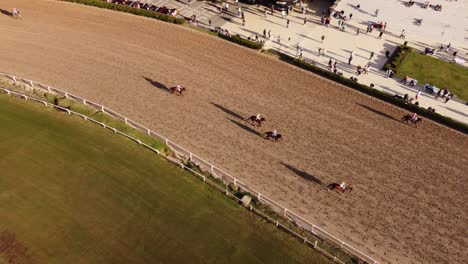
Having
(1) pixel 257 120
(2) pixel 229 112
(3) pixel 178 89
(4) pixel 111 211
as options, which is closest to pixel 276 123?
(1) pixel 257 120

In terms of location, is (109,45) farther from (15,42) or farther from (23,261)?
(23,261)

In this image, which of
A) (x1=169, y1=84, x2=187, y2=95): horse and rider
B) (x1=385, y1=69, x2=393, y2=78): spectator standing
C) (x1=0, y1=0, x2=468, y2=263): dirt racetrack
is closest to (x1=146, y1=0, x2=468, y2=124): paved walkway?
(x1=385, y1=69, x2=393, y2=78): spectator standing

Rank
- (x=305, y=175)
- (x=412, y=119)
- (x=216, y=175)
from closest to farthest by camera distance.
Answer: (x=216, y=175) → (x=305, y=175) → (x=412, y=119)

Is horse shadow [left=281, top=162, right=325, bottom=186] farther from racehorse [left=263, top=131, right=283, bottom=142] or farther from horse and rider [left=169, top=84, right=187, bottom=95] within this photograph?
horse and rider [left=169, top=84, right=187, bottom=95]

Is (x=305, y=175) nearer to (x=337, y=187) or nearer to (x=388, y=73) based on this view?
(x=337, y=187)

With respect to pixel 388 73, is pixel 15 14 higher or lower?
lower

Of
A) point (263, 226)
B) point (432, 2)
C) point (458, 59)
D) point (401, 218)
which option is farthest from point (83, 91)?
point (432, 2)
